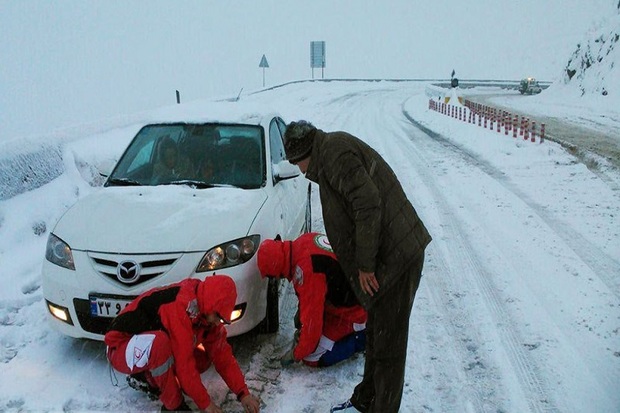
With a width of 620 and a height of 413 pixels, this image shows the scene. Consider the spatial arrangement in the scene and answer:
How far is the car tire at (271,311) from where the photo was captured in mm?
3820

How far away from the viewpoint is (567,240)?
19.5ft

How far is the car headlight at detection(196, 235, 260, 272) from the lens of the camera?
346 cm

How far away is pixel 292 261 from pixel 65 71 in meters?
69.8

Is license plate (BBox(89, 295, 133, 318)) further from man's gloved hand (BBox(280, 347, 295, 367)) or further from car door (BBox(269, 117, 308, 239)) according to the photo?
car door (BBox(269, 117, 308, 239))

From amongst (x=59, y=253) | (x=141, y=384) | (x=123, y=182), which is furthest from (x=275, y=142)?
(x=141, y=384)

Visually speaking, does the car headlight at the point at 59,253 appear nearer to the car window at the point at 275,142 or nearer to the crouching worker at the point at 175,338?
the crouching worker at the point at 175,338

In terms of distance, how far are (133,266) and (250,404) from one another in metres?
1.12

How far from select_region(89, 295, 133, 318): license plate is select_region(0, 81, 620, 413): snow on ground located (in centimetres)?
45

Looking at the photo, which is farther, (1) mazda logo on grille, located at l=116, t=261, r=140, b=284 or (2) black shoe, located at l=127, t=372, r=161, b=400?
(1) mazda logo on grille, located at l=116, t=261, r=140, b=284

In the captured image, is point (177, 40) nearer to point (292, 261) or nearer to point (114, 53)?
point (114, 53)

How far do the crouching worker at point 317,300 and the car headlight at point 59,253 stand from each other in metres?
1.26

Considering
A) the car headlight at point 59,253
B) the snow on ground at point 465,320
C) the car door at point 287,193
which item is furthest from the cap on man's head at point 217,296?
the car door at point 287,193

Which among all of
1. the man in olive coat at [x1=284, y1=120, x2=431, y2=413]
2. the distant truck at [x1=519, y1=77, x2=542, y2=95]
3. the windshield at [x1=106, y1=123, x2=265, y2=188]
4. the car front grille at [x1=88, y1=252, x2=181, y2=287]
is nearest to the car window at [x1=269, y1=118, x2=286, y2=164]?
the windshield at [x1=106, y1=123, x2=265, y2=188]

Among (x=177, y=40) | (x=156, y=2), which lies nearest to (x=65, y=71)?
(x=177, y=40)
